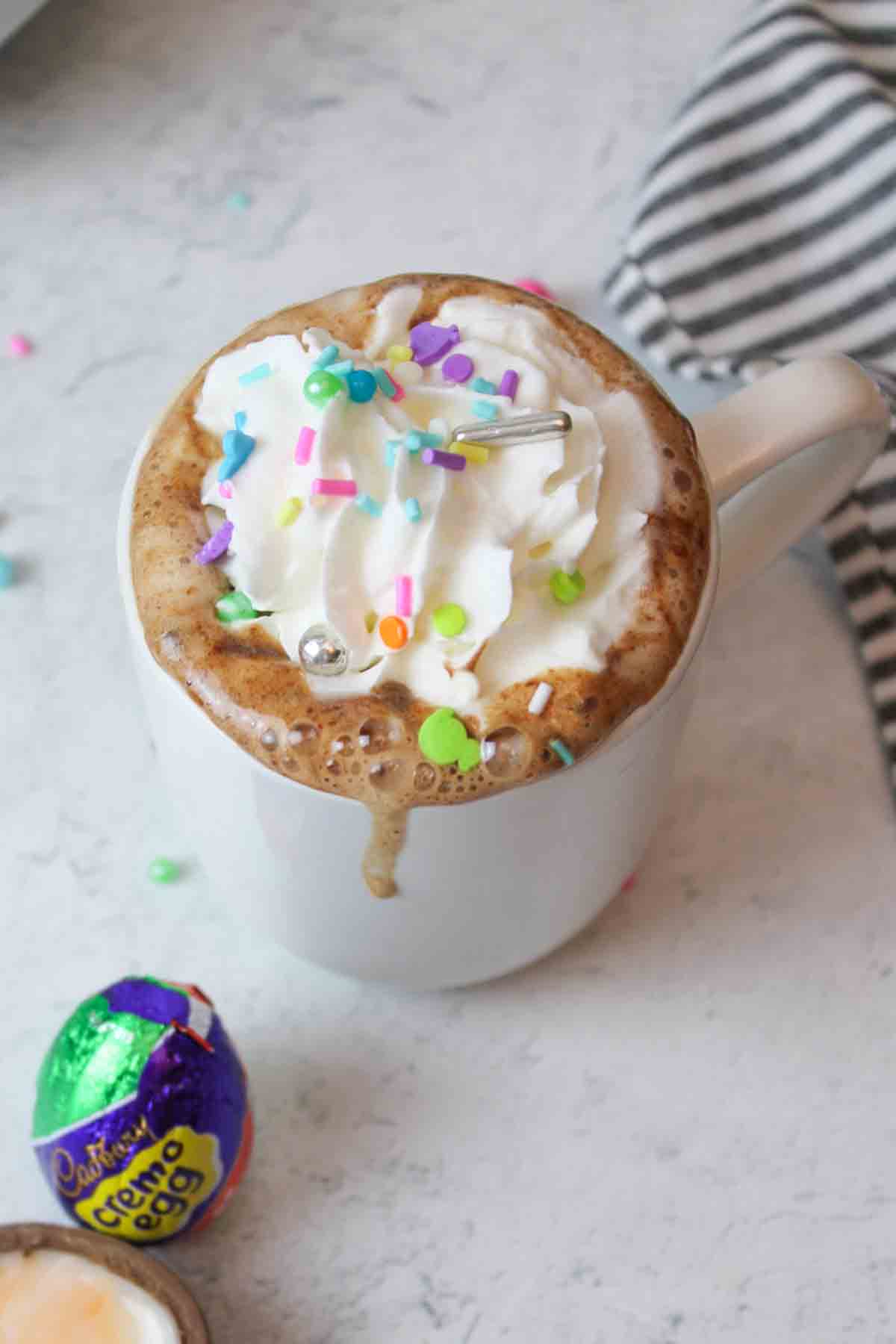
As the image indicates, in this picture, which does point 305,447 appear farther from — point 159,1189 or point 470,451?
point 159,1189

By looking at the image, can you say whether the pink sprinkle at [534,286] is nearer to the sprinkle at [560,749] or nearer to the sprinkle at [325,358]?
the sprinkle at [325,358]

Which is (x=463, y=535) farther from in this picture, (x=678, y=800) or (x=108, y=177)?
(x=108, y=177)

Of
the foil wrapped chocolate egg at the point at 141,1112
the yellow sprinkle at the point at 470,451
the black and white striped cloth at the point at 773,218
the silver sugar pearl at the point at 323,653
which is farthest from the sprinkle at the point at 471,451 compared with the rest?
the black and white striped cloth at the point at 773,218

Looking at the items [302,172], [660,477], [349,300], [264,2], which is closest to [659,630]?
[660,477]

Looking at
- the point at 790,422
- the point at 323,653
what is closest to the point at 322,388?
the point at 323,653

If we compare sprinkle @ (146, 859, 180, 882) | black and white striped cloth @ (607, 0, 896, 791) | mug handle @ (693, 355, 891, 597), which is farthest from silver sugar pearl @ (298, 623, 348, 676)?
black and white striped cloth @ (607, 0, 896, 791)

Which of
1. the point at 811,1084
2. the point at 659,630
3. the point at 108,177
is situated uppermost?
the point at 659,630

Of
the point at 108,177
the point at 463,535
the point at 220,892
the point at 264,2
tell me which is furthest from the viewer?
the point at 264,2
